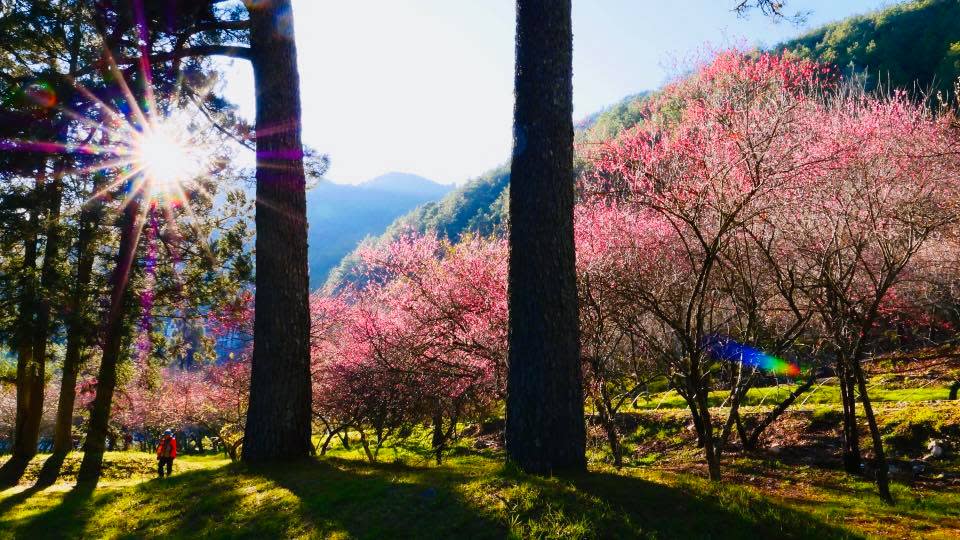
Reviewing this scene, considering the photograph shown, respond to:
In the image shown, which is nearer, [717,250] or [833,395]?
[717,250]

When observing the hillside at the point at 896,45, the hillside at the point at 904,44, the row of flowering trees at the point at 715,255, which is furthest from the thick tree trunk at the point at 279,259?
the hillside at the point at 904,44

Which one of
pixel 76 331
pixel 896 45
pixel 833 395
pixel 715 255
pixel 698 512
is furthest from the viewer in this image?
pixel 896 45

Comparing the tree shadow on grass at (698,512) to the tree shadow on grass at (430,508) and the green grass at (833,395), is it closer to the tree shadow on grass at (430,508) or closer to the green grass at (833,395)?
the tree shadow on grass at (430,508)

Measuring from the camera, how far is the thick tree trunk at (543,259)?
15.1 feet

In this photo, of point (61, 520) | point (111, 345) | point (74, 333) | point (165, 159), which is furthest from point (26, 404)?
point (61, 520)

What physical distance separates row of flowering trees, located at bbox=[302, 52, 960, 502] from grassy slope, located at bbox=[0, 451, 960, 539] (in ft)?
6.25

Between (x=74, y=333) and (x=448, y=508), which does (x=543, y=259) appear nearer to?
(x=448, y=508)

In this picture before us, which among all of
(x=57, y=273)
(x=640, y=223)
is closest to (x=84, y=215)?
(x=57, y=273)

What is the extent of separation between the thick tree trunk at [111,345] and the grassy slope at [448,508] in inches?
203

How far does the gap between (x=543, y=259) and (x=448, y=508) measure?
2.09 meters

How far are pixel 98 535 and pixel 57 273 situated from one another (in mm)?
8257

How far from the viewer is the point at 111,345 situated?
11562 mm

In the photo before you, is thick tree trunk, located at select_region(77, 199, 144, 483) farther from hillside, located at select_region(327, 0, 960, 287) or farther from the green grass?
hillside, located at select_region(327, 0, 960, 287)

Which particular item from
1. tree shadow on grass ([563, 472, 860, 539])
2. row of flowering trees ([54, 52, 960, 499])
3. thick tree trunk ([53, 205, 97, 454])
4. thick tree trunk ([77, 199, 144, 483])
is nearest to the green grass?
row of flowering trees ([54, 52, 960, 499])
